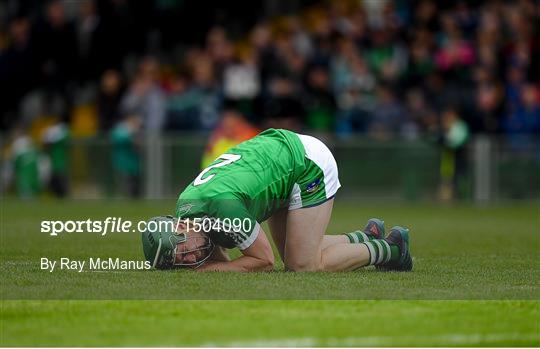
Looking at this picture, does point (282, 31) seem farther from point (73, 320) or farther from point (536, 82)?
point (73, 320)

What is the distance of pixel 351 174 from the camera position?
84.2ft

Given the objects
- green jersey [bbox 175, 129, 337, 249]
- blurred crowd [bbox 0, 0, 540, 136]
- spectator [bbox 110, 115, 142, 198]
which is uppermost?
blurred crowd [bbox 0, 0, 540, 136]

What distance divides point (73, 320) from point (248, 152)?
277 centimetres

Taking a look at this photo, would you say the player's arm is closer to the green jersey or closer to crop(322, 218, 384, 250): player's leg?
the green jersey

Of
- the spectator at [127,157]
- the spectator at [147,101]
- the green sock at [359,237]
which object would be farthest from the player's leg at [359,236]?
the spectator at [147,101]

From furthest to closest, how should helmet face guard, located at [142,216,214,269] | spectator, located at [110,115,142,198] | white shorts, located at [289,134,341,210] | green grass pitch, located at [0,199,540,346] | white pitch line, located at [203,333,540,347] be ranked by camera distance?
1. spectator, located at [110,115,142,198]
2. white shorts, located at [289,134,341,210]
3. helmet face guard, located at [142,216,214,269]
4. green grass pitch, located at [0,199,540,346]
5. white pitch line, located at [203,333,540,347]

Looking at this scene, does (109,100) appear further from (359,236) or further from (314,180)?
(314,180)

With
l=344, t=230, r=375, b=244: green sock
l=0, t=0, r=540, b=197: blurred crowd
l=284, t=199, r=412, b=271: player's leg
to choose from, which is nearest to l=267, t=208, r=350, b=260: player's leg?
l=344, t=230, r=375, b=244: green sock

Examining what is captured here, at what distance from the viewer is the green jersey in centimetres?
1034

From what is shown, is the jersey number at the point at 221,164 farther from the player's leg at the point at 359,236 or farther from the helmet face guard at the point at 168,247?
the player's leg at the point at 359,236

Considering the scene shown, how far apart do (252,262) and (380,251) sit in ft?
3.66

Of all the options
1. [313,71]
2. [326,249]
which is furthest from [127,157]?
[326,249]

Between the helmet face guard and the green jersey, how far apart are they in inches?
6.4

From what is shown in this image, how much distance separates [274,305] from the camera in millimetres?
9188
